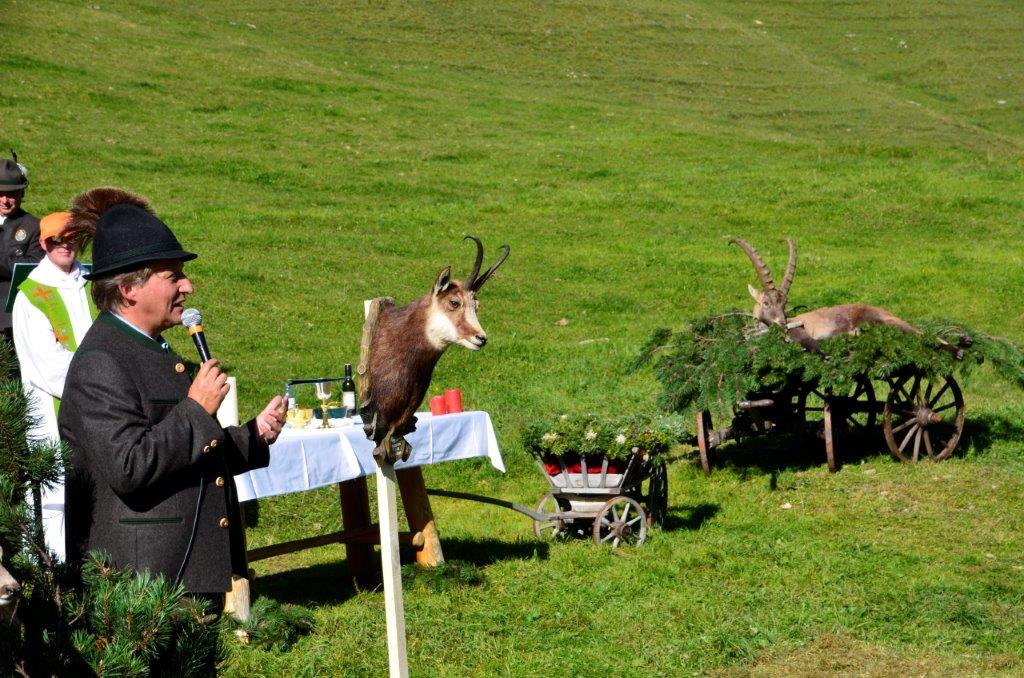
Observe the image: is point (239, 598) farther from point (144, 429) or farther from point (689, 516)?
point (689, 516)

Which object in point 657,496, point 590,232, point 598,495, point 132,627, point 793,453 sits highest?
point 590,232

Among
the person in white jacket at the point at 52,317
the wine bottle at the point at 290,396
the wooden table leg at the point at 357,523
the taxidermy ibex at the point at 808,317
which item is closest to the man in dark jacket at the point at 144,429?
the person in white jacket at the point at 52,317

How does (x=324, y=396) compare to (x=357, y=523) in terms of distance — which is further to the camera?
(x=357, y=523)

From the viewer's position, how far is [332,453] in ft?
23.5

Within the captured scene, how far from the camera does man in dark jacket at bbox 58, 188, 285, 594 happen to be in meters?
3.70

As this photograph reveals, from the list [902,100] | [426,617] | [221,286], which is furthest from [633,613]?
[902,100]

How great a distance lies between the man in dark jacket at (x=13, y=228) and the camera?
815 cm

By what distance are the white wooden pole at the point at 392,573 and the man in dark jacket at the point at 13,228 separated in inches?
171

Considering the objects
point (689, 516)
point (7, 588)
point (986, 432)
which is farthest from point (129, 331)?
point (986, 432)

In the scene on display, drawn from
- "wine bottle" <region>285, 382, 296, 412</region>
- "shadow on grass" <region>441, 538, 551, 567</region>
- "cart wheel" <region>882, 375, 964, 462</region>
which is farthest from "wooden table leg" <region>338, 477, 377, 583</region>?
"cart wheel" <region>882, 375, 964, 462</region>

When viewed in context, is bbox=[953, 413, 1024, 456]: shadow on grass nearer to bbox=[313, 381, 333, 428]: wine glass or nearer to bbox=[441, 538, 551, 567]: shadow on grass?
Result: bbox=[441, 538, 551, 567]: shadow on grass

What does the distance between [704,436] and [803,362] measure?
1311mm

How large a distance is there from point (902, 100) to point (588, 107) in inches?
532

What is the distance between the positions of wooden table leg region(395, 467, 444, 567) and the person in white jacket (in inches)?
94.6
